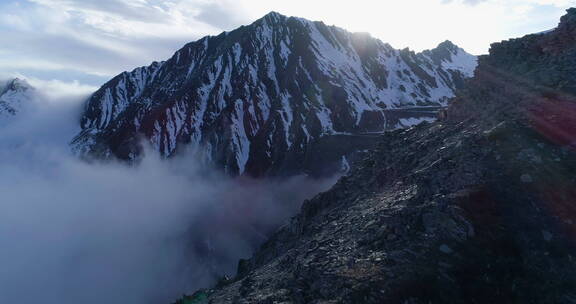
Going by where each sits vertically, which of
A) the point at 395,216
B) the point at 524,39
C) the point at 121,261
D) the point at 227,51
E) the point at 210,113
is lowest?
the point at 121,261

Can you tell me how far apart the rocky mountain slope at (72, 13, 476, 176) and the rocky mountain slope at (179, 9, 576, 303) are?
92506 mm

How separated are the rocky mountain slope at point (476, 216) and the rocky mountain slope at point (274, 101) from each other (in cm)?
9251

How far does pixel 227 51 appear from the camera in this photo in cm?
17588

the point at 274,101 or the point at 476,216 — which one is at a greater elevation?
the point at 274,101

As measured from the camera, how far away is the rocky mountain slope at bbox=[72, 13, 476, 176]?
14012cm

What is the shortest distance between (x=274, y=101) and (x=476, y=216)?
140m

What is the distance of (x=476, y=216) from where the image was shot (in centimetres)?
1806

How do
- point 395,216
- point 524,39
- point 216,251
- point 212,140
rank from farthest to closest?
1. point 212,140
2. point 216,251
3. point 524,39
4. point 395,216

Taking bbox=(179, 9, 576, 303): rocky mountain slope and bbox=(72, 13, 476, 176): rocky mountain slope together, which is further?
bbox=(72, 13, 476, 176): rocky mountain slope

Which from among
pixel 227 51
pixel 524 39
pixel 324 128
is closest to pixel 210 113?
pixel 227 51

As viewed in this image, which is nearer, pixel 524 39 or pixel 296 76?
pixel 524 39

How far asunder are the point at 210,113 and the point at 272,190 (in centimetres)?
5480

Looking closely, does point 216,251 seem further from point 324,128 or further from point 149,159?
point 149,159

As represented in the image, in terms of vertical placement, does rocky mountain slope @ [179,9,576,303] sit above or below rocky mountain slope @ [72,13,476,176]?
below
